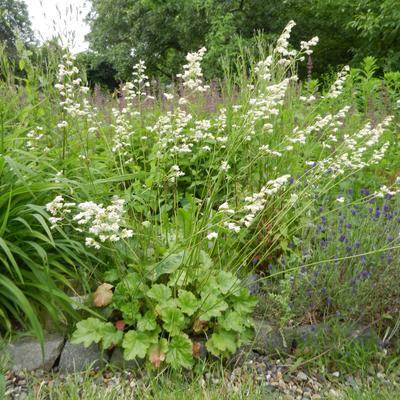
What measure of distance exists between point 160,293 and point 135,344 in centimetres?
28

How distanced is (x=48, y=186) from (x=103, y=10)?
16914 mm

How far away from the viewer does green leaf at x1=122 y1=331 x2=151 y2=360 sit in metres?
2.15

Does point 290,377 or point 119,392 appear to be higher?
Answer: point 119,392

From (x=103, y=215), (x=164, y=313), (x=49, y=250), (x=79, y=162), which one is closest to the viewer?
(x=103, y=215)

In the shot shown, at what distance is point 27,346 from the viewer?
7.80 feet

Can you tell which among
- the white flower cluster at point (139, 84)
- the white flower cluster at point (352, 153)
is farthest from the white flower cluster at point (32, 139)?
the white flower cluster at point (352, 153)

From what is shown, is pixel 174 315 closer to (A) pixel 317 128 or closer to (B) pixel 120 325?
(B) pixel 120 325

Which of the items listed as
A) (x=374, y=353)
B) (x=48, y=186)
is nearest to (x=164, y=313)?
(x=48, y=186)


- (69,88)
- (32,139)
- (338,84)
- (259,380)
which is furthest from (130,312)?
(338,84)

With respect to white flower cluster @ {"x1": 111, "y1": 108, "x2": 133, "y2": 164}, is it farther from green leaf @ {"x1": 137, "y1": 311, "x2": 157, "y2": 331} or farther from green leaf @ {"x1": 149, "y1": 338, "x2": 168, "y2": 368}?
green leaf @ {"x1": 149, "y1": 338, "x2": 168, "y2": 368}

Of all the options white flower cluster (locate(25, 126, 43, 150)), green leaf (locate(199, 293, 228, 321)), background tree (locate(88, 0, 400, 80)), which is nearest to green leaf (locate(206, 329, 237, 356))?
green leaf (locate(199, 293, 228, 321))

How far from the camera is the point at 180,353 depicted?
85.7 inches

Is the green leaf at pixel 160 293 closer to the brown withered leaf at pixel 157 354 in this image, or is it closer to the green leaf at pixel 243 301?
the brown withered leaf at pixel 157 354

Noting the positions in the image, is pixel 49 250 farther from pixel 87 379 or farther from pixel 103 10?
pixel 103 10
